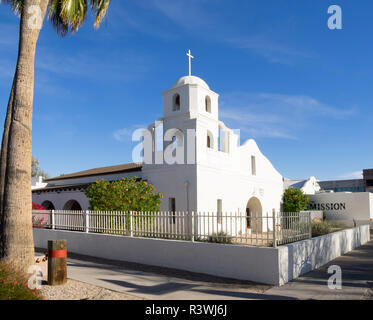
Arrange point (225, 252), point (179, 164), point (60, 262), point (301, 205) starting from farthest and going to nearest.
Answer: point (301, 205) → point (179, 164) → point (225, 252) → point (60, 262)

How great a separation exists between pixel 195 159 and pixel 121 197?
3.77 m

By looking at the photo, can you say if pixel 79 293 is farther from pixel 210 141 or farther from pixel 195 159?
pixel 210 141

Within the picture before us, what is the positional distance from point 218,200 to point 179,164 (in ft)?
9.93

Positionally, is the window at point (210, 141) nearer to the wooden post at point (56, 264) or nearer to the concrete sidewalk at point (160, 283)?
the concrete sidewalk at point (160, 283)

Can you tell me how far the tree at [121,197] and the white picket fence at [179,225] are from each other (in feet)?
3.76

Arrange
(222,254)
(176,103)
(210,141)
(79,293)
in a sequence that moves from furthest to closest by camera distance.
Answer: (176,103)
(210,141)
(222,254)
(79,293)

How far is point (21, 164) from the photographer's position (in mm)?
7863

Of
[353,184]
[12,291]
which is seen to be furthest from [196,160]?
[353,184]

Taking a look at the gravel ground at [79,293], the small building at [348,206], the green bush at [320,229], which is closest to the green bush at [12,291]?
the gravel ground at [79,293]

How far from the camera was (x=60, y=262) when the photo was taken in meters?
7.67

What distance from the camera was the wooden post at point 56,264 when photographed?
297 inches

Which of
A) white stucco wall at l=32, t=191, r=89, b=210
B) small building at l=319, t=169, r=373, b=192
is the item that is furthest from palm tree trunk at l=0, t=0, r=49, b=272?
small building at l=319, t=169, r=373, b=192
